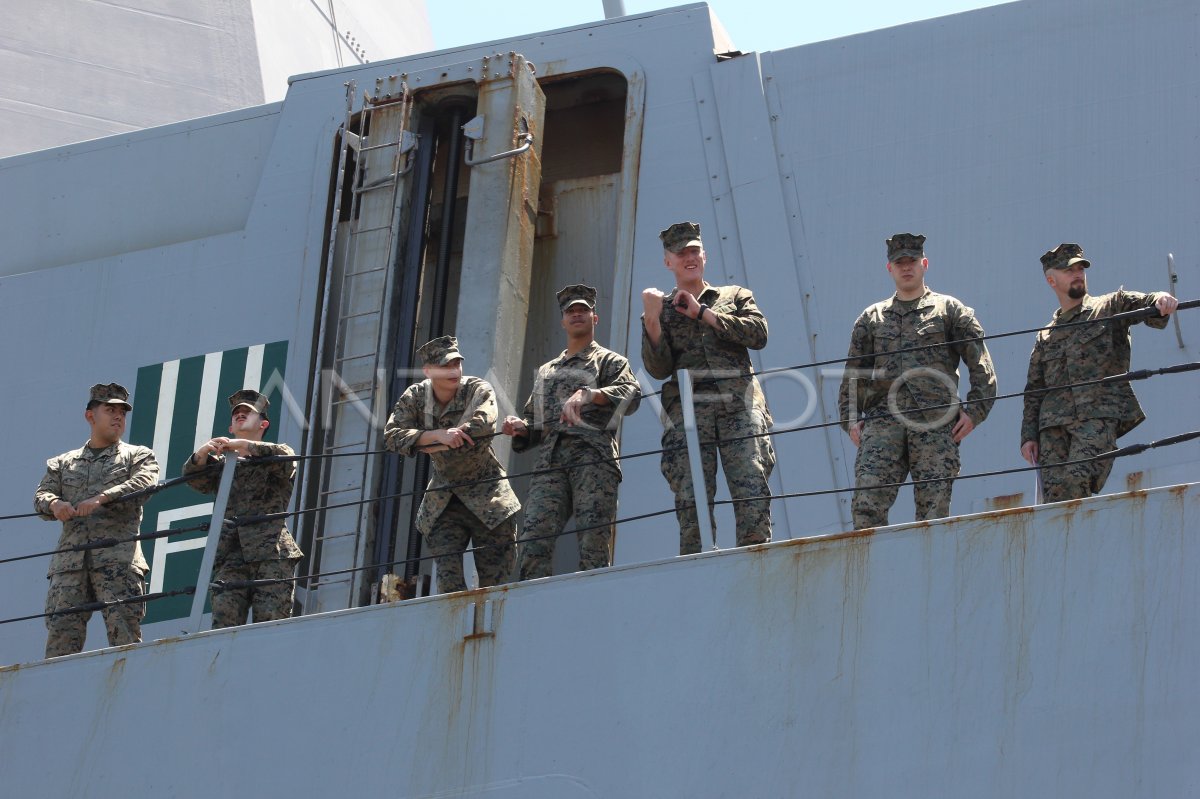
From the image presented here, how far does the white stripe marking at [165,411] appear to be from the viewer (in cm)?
749

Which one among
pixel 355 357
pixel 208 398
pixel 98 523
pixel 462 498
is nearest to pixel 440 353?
pixel 462 498

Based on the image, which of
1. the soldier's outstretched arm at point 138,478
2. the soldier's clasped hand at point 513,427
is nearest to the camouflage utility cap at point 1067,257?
the soldier's clasped hand at point 513,427

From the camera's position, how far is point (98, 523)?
6.19 meters

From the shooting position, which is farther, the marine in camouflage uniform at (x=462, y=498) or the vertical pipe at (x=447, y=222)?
the vertical pipe at (x=447, y=222)

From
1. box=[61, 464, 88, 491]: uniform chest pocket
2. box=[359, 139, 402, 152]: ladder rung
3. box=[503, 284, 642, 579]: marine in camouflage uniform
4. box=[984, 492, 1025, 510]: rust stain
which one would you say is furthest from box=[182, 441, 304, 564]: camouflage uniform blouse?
box=[984, 492, 1025, 510]: rust stain

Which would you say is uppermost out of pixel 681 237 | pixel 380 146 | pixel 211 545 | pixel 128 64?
pixel 128 64

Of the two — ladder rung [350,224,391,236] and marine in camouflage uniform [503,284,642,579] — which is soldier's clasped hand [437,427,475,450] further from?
ladder rung [350,224,391,236]

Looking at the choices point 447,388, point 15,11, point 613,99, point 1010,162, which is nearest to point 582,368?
point 447,388

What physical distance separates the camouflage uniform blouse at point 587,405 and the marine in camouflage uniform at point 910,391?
0.71 metres

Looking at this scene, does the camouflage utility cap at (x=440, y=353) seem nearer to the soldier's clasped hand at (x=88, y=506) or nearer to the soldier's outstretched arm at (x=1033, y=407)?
the soldier's clasped hand at (x=88, y=506)

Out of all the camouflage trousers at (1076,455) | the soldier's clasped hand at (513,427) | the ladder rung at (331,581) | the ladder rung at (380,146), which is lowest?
→ the camouflage trousers at (1076,455)

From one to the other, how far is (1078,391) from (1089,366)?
0.32 feet

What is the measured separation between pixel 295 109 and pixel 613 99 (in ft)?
4.83

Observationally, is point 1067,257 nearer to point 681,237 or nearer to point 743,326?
point 743,326
